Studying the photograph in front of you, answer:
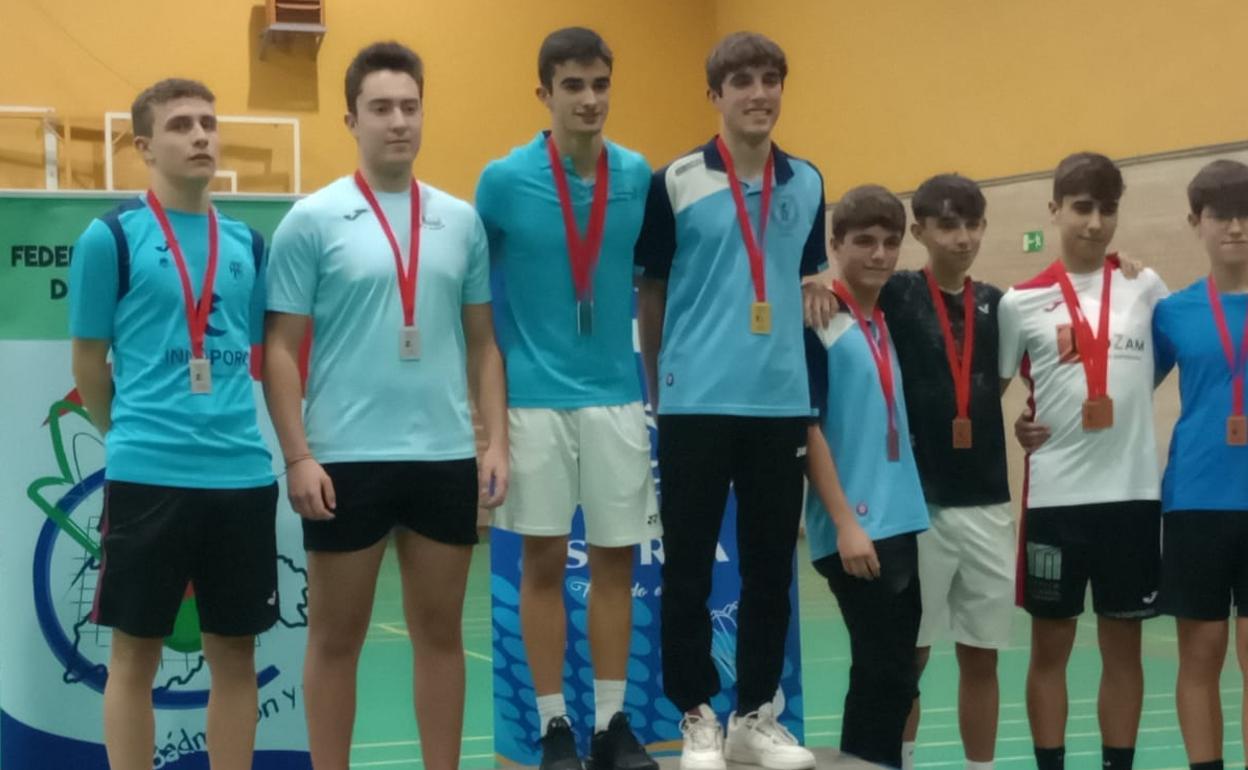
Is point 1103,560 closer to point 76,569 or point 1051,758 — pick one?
point 1051,758

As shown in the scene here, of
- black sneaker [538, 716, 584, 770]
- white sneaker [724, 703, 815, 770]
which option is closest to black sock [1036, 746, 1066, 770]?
white sneaker [724, 703, 815, 770]

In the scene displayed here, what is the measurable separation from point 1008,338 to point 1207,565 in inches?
35.5

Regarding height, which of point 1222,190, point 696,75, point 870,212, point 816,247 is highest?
point 696,75

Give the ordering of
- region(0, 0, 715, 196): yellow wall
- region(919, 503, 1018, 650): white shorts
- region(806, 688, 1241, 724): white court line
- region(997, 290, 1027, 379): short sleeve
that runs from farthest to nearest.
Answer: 1. region(0, 0, 715, 196): yellow wall
2. region(806, 688, 1241, 724): white court line
3. region(997, 290, 1027, 379): short sleeve
4. region(919, 503, 1018, 650): white shorts

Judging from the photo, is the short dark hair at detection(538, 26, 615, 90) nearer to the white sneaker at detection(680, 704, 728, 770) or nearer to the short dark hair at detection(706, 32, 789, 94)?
the short dark hair at detection(706, 32, 789, 94)

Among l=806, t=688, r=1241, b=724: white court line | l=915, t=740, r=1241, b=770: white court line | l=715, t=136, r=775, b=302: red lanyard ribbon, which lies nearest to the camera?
l=715, t=136, r=775, b=302: red lanyard ribbon

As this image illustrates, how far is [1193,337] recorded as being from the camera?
14.6 ft

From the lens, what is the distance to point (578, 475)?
12.4ft

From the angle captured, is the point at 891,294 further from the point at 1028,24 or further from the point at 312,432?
the point at 1028,24

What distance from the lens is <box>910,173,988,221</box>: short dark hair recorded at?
438cm

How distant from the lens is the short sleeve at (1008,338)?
14.8ft

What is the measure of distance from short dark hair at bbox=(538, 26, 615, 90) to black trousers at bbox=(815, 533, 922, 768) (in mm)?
1564

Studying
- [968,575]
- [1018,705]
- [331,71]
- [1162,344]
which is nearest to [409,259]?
[968,575]

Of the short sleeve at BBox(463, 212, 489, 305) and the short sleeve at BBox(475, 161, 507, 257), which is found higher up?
the short sleeve at BBox(475, 161, 507, 257)
